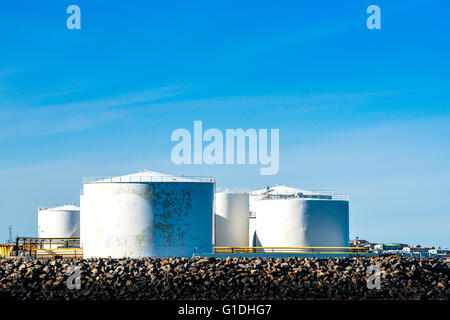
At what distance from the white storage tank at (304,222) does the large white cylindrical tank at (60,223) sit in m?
19.6

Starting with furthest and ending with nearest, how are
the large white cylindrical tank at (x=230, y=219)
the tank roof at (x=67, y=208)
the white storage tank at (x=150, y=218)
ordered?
the tank roof at (x=67, y=208) < the large white cylindrical tank at (x=230, y=219) < the white storage tank at (x=150, y=218)

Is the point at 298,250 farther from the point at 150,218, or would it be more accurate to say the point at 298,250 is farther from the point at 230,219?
the point at 150,218

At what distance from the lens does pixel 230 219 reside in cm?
4216

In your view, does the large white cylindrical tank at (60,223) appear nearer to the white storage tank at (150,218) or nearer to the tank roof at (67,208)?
the tank roof at (67,208)

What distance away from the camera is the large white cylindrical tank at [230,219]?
138 ft

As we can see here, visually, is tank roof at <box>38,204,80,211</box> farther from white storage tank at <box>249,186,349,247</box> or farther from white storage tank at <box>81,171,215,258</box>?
white storage tank at <box>81,171,215,258</box>

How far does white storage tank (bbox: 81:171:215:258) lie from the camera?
31125 millimetres

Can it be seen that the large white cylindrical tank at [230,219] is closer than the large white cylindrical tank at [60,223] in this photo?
Yes

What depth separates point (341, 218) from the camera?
3850 cm

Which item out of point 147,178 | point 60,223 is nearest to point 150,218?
point 147,178

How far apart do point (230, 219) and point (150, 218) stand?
38.3 ft

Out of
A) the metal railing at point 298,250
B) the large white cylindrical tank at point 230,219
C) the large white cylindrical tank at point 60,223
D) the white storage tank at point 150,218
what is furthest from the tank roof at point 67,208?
the white storage tank at point 150,218

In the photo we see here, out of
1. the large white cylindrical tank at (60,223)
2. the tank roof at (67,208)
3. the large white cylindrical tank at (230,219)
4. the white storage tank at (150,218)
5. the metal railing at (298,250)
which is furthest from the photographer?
the tank roof at (67,208)

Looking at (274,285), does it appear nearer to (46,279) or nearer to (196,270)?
(196,270)
